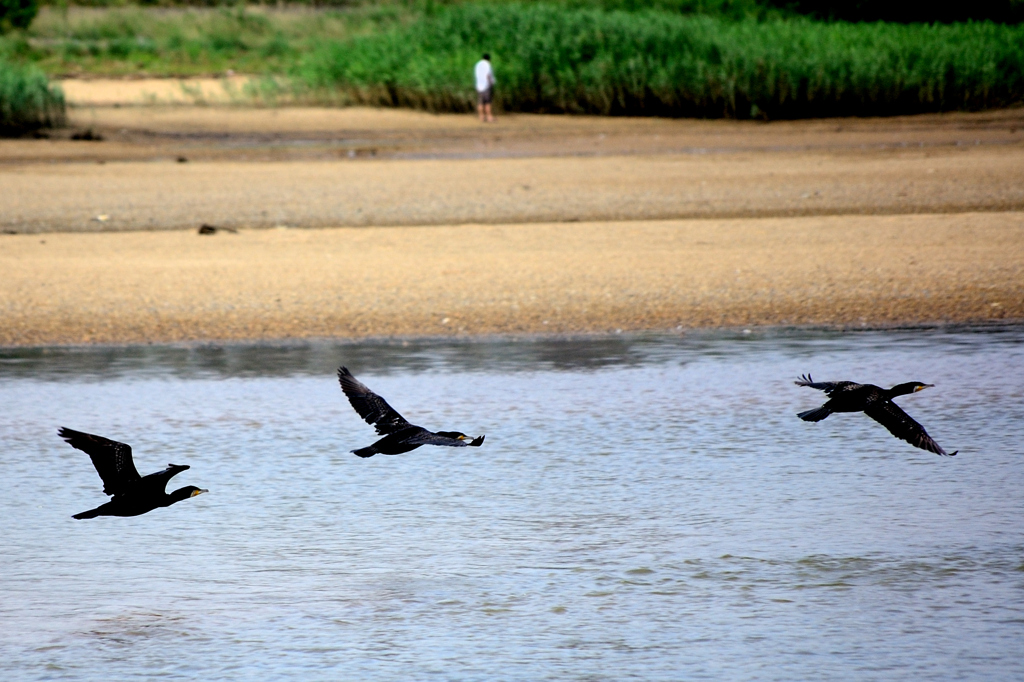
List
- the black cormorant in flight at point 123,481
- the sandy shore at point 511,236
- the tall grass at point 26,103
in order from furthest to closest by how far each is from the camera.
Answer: the tall grass at point 26,103 < the sandy shore at point 511,236 < the black cormorant in flight at point 123,481

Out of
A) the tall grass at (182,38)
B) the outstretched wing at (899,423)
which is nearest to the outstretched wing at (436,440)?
the outstretched wing at (899,423)

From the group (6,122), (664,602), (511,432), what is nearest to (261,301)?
(511,432)

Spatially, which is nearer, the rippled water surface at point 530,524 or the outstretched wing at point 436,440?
the rippled water surface at point 530,524

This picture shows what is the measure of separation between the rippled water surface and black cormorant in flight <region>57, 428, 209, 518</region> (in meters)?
0.32

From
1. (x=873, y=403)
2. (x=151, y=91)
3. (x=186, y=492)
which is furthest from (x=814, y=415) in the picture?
(x=151, y=91)

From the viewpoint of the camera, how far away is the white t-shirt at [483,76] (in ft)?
77.8

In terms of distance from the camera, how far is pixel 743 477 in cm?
653

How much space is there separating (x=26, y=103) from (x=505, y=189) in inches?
405

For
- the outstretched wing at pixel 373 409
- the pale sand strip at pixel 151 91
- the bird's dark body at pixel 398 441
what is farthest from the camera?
the pale sand strip at pixel 151 91

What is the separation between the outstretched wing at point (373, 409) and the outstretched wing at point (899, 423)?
1700 millimetres

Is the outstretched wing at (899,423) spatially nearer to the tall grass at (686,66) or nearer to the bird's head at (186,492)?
the bird's head at (186,492)

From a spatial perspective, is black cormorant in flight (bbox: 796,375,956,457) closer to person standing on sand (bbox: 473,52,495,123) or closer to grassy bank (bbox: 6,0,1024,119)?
grassy bank (bbox: 6,0,1024,119)

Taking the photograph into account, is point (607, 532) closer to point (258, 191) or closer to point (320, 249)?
point (320, 249)

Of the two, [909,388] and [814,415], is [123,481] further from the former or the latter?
[909,388]
